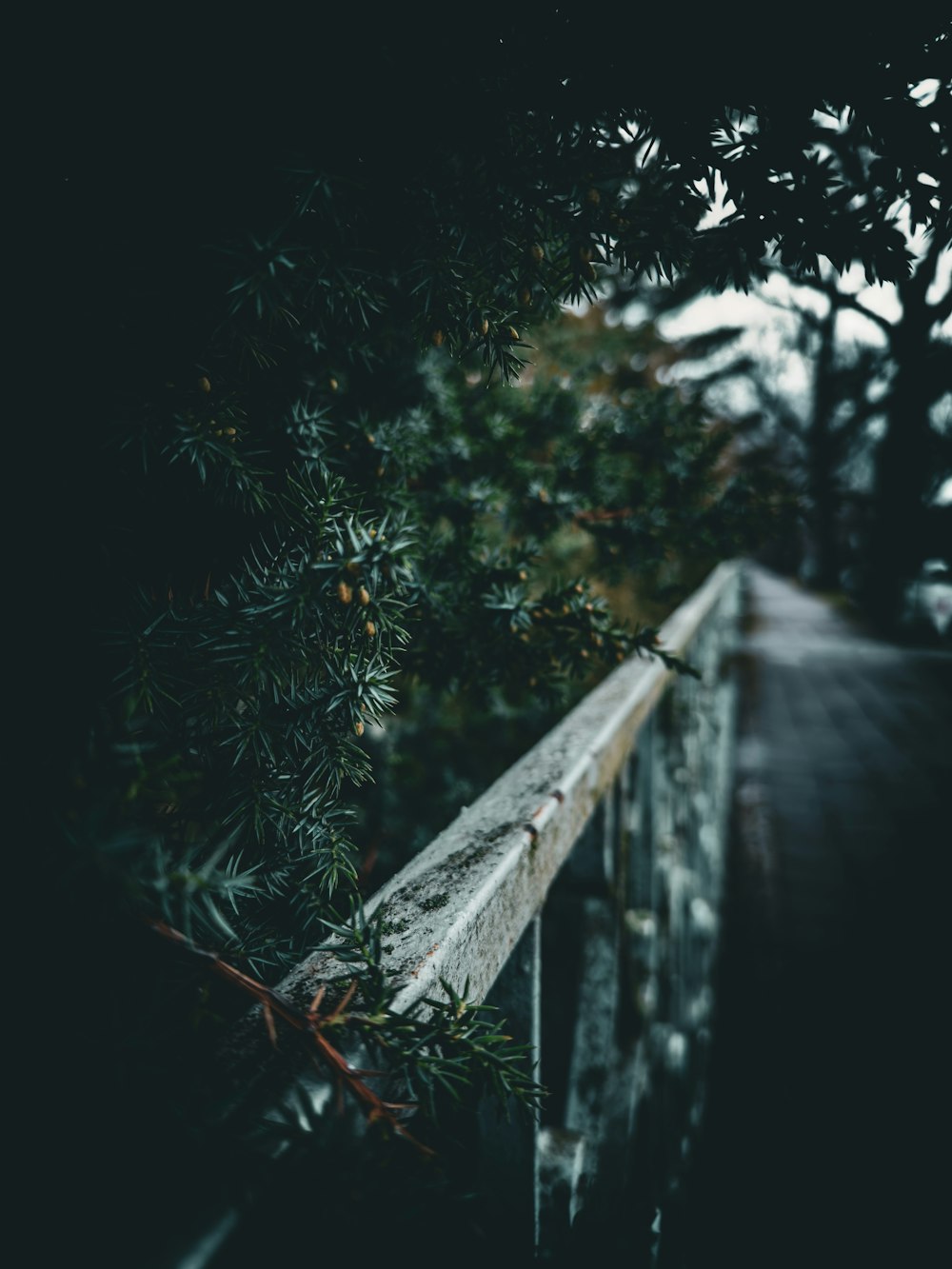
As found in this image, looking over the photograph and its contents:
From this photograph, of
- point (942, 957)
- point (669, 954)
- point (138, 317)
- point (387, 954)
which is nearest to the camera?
point (138, 317)

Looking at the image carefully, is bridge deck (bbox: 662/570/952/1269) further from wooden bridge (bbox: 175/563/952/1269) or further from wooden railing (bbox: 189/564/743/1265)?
wooden railing (bbox: 189/564/743/1265)

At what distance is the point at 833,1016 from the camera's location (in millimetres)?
3164

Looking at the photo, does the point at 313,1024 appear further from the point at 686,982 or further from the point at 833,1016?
the point at 833,1016

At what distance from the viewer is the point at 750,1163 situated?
8.87ft

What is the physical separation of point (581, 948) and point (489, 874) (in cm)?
92

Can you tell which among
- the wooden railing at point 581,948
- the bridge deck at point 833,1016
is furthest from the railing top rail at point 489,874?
the bridge deck at point 833,1016

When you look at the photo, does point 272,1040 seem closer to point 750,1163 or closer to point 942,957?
point 750,1163

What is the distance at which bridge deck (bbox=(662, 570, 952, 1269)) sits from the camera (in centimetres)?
226

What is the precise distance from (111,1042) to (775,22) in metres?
1.06

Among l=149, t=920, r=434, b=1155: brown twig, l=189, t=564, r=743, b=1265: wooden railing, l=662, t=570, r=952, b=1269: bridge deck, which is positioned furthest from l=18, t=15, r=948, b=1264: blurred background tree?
l=662, t=570, r=952, b=1269: bridge deck

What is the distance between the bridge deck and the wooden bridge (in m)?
0.01

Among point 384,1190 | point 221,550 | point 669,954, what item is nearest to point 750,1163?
point 669,954

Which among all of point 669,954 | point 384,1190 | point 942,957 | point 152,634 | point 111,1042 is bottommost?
point 942,957

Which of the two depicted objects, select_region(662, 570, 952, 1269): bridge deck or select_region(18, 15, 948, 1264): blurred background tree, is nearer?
select_region(18, 15, 948, 1264): blurred background tree
